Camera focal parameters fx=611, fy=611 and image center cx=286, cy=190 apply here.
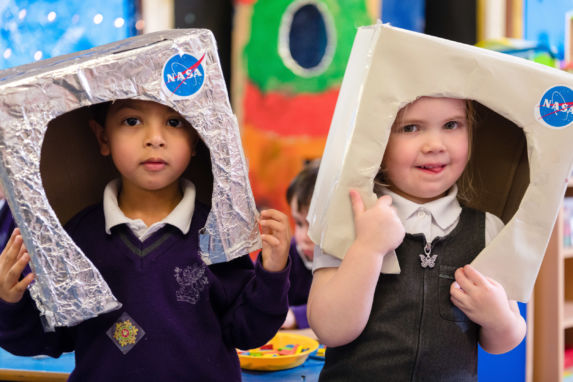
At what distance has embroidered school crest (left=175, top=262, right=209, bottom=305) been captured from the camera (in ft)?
3.31

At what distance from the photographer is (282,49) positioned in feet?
8.09

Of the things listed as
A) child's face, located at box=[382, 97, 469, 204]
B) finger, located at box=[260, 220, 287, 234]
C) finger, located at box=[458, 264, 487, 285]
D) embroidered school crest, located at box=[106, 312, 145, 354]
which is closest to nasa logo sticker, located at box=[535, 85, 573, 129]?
child's face, located at box=[382, 97, 469, 204]

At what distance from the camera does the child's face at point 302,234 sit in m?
1.90

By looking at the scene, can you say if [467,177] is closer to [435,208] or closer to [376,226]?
[435,208]

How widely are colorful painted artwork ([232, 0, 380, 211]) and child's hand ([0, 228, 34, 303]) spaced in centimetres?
167

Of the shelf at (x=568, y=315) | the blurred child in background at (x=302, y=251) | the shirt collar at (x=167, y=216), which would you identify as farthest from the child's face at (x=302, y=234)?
the shelf at (x=568, y=315)

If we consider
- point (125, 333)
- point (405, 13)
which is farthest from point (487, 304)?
point (405, 13)

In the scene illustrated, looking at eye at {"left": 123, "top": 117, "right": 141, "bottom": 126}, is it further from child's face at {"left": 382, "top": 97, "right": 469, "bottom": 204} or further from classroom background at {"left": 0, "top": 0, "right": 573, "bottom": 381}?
classroom background at {"left": 0, "top": 0, "right": 573, "bottom": 381}

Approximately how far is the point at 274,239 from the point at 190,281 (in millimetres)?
156

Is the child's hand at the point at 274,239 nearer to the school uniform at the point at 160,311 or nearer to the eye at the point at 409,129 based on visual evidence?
the school uniform at the point at 160,311

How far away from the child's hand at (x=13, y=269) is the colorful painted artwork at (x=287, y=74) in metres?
1.67

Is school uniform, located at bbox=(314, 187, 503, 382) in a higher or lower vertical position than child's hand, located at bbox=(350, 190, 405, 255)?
lower

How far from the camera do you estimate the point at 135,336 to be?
98 centimetres

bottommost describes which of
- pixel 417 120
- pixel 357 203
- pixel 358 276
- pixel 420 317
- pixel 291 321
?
pixel 291 321
